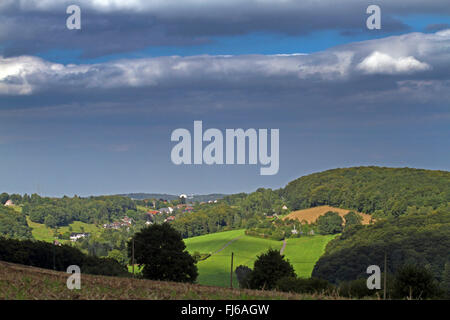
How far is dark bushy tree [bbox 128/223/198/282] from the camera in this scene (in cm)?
7619

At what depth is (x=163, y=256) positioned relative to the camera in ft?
252

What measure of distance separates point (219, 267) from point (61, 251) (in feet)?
304

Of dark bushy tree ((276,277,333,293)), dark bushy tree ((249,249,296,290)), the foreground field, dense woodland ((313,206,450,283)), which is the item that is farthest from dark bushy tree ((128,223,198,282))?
dense woodland ((313,206,450,283))

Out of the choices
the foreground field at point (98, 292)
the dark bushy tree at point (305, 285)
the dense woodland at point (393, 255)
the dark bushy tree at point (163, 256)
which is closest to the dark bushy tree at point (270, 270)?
the dark bushy tree at point (163, 256)

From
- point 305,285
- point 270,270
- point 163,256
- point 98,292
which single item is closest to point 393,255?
point 270,270

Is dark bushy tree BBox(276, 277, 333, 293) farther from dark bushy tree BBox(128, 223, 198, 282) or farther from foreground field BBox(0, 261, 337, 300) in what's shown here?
foreground field BBox(0, 261, 337, 300)

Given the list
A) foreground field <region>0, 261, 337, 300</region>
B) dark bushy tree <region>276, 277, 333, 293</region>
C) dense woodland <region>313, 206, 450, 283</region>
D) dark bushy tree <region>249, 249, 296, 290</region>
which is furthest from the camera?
dense woodland <region>313, 206, 450, 283</region>

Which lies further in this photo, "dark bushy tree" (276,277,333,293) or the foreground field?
"dark bushy tree" (276,277,333,293)

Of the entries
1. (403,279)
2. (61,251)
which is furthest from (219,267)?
(403,279)

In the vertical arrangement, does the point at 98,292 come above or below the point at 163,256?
above

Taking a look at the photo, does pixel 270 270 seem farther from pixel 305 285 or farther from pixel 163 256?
pixel 305 285

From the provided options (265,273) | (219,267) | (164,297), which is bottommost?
(219,267)
